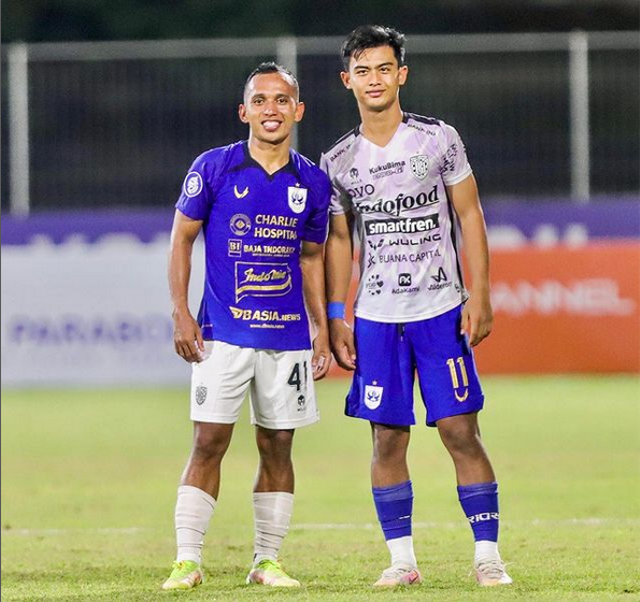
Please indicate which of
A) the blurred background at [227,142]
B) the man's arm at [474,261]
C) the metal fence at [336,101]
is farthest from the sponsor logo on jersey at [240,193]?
the metal fence at [336,101]

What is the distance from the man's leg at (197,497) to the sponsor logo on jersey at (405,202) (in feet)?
3.75

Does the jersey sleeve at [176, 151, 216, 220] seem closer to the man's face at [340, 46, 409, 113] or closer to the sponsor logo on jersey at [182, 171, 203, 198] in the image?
the sponsor logo on jersey at [182, 171, 203, 198]

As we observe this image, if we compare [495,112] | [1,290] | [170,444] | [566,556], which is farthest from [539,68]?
[566,556]

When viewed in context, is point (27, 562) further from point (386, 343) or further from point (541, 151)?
point (541, 151)

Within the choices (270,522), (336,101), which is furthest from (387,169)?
(336,101)

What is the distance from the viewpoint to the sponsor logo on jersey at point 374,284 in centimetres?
696

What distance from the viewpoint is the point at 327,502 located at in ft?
32.5

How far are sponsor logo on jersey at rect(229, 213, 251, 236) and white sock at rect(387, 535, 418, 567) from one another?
1465 mm

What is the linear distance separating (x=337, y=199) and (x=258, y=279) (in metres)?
0.50

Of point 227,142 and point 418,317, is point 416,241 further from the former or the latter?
point 227,142

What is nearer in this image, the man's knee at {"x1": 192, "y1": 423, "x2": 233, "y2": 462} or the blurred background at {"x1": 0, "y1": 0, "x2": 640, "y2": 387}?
the man's knee at {"x1": 192, "y1": 423, "x2": 233, "y2": 462}

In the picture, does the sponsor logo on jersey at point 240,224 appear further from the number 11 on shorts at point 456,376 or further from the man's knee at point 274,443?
the number 11 on shorts at point 456,376

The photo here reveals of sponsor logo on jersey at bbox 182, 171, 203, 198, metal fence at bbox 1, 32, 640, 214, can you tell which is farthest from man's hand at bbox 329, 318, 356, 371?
metal fence at bbox 1, 32, 640, 214

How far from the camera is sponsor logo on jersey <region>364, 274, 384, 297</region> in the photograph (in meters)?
6.96
